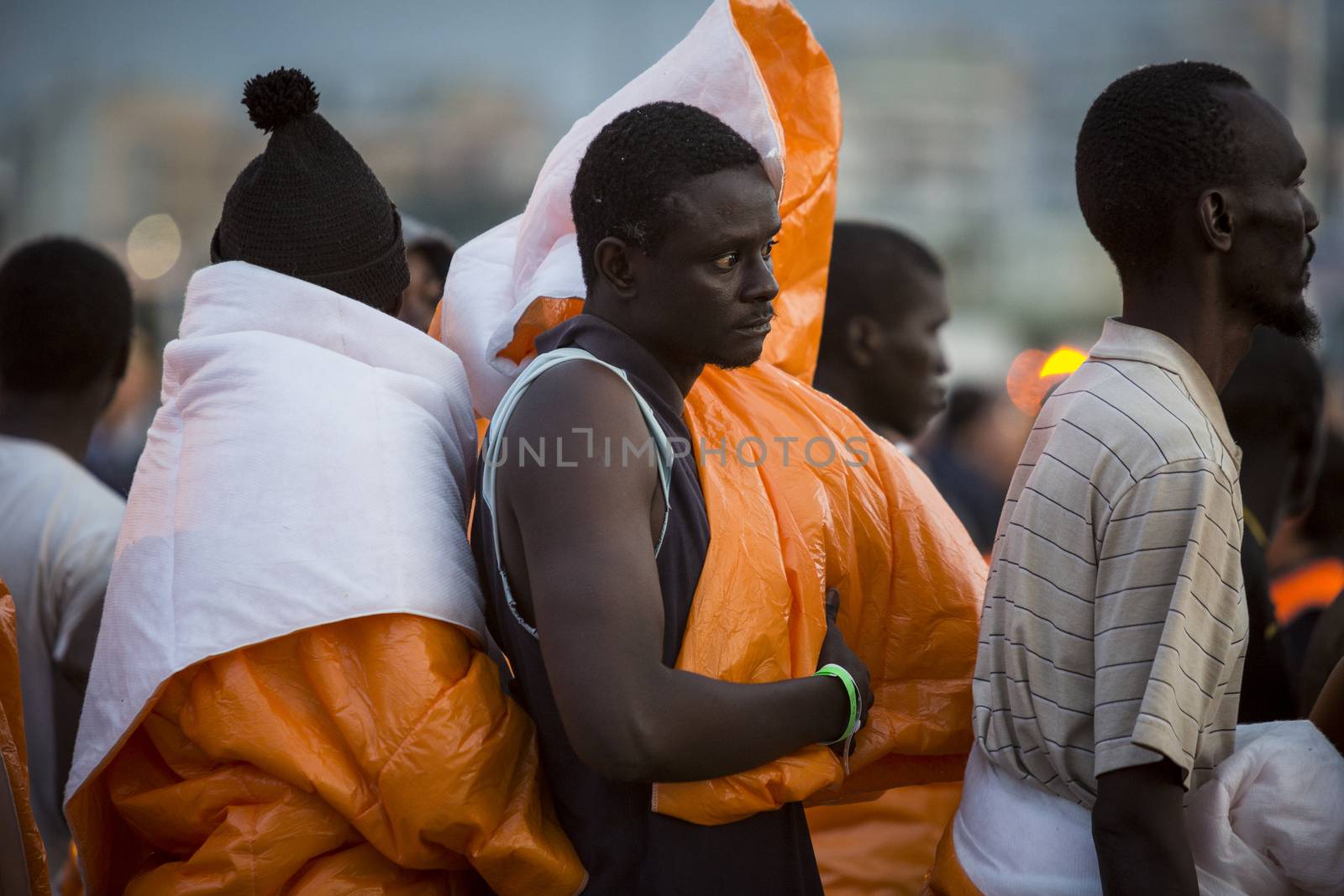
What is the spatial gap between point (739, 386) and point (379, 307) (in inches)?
26.0

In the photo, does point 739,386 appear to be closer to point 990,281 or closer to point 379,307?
point 379,307

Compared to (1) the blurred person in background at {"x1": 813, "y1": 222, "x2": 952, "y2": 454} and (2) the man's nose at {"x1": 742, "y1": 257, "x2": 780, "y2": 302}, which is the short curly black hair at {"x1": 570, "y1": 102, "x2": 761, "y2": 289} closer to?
(2) the man's nose at {"x1": 742, "y1": 257, "x2": 780, "y2": 302}

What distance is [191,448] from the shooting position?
6.70 ft

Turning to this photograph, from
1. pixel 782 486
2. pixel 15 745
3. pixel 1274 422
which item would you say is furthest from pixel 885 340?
pixel 15 745

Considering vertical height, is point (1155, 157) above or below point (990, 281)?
above

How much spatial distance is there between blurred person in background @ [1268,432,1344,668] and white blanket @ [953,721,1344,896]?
1.98 metres

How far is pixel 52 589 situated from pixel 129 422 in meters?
6.57

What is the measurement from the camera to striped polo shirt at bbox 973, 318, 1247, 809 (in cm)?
174

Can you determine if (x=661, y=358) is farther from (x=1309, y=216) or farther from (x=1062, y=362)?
(x=1062, y=362)

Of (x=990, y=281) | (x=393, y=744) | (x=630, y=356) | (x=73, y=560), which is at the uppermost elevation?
(x=630, y=356)

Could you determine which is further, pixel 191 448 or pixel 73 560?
pixel 73 560

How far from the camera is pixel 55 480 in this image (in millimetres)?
3316

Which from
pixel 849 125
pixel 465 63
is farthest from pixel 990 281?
pixel 465 63

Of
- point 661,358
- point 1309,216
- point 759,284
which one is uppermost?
point 1309,216
